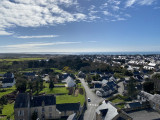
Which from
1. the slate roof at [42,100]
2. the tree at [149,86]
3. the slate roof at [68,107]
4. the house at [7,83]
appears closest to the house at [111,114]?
the slate roof at [68,107]

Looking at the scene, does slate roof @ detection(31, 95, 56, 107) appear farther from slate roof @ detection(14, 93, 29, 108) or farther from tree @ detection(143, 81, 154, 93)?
tree @ detection(143, 81, 154, 93)

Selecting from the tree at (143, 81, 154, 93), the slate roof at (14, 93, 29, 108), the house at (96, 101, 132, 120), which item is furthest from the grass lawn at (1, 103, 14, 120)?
the tree at (143, 81, 154, 93)

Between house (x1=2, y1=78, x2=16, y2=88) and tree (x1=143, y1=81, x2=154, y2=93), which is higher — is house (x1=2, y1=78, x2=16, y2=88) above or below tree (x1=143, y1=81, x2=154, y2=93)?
below

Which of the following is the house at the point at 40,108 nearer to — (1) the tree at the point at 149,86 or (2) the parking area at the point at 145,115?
(2) the parking area at the point at 145,115

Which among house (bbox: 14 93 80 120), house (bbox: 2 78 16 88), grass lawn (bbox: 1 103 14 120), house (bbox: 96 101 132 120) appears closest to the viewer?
house (bbox: 96 101 132 120)

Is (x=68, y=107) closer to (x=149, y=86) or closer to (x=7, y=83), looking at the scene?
(x=149, y=86)

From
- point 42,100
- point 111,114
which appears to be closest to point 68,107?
Answer: point 42,100

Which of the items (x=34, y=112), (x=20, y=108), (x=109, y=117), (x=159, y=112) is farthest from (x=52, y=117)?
(x=159, y=112)

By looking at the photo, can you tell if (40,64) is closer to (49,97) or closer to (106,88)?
(106,88)
